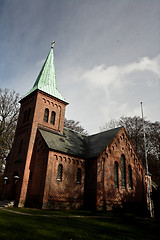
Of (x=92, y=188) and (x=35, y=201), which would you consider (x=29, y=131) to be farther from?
(x=92, y=188)

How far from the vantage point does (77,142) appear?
2638 cm

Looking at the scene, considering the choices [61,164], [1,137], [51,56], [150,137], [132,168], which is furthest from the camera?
[150,137]

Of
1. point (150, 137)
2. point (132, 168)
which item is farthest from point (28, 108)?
point (150, 137)

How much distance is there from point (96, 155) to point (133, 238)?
1351cm

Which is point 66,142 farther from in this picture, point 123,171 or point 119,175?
point 123,171

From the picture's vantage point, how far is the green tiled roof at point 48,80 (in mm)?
26094

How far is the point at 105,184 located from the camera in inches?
840

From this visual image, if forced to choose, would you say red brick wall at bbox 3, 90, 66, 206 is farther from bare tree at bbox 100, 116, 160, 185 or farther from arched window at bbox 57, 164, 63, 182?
bare tree at bbox 100, 116, 160, 185

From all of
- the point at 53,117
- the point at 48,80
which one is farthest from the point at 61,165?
the point at 48,80

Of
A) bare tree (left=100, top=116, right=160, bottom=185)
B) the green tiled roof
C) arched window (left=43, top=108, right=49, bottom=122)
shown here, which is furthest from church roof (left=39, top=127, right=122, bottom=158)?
bare tree (left=100, top=116, right=160, bottom=185)

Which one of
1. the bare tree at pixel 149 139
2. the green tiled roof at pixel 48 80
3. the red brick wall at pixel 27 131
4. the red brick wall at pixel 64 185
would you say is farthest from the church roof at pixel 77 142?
the bare tree at pixel 149 139

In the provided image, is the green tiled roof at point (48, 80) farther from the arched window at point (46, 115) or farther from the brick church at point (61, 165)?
the arched window at point (46, 115)

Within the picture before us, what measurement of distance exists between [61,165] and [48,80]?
522 inches

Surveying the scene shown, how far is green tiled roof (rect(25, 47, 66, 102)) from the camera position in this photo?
2609 cm
